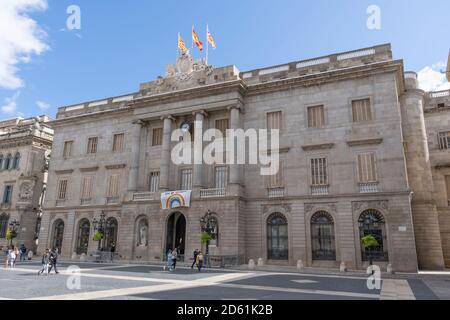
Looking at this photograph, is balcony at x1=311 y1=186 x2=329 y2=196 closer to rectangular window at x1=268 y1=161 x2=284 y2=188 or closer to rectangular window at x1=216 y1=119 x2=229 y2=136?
rectangular window at x1=268 y1=161 x2=284 y2=188

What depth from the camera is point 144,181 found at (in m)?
35.3

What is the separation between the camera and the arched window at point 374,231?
25672mm

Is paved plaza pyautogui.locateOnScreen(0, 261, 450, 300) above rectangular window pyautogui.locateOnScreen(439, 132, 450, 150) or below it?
below

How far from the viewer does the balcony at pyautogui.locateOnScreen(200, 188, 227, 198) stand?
30375mm

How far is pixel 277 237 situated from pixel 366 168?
9.25m

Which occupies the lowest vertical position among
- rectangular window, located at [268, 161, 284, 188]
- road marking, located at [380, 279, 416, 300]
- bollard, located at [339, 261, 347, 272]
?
road marking, located at [380, 279, 416, 300]

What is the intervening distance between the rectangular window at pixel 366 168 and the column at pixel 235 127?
1009cm

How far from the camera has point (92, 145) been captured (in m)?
40.1

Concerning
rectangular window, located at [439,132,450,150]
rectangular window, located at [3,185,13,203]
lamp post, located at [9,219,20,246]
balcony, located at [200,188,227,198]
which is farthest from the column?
rectangular window, located at [3,185,13,203]

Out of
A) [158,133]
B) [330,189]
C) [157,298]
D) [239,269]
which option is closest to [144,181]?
[158,133]

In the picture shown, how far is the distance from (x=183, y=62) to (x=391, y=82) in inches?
787

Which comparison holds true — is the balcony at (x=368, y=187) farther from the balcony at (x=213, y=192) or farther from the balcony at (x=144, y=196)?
the balcony at (x=144, y=196)

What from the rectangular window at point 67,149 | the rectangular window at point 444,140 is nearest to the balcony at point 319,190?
the rectangular window at point 444,140

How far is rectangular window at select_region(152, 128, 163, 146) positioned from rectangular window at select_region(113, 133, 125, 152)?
172 inches
